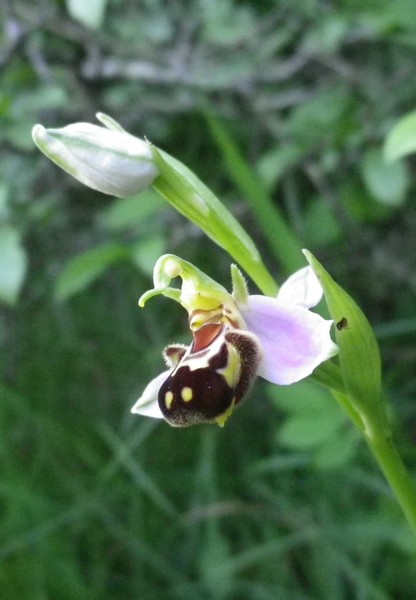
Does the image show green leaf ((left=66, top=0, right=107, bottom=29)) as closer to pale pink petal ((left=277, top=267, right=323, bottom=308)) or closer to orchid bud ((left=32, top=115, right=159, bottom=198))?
orchid bud ((left=32, top=115, right=159, bottom=198))

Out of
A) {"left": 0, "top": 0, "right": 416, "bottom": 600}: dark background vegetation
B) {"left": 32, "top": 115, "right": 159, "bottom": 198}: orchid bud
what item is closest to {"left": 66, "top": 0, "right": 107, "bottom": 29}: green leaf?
{"left": 0, "top": 0, "right": 416, "bottom": 600}: dark background vegetation

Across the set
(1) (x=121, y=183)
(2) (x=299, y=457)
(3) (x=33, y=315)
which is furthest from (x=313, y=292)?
(3) (x=33, y=315)

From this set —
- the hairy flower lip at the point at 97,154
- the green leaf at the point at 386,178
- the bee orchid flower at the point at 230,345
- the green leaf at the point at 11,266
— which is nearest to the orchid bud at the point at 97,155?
the hairy flower lip at the point at 97,154

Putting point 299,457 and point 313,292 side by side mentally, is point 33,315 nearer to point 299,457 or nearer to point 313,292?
point 299,457

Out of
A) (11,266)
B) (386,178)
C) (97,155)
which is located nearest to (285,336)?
(97,155)

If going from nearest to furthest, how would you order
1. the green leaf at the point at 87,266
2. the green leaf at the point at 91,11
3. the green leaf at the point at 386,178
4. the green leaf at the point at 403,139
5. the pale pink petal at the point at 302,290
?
1. the pale pink petal at the point at 302,290
2. the green leaf at the point at 403,139
3. the green leaf at the point at 91,11
4. the green leaf at the point at 87,266
5. the green leaf at the point at 386,178

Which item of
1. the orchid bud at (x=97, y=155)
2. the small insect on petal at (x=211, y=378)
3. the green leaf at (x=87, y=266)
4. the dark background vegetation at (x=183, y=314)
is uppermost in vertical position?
the orchid bud at (x=97, y=155)

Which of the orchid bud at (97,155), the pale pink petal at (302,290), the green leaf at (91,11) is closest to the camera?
the orchid bud at (97,155)

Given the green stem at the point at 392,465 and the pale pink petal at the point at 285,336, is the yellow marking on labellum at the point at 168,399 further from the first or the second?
the green stem at the point at 392,465
